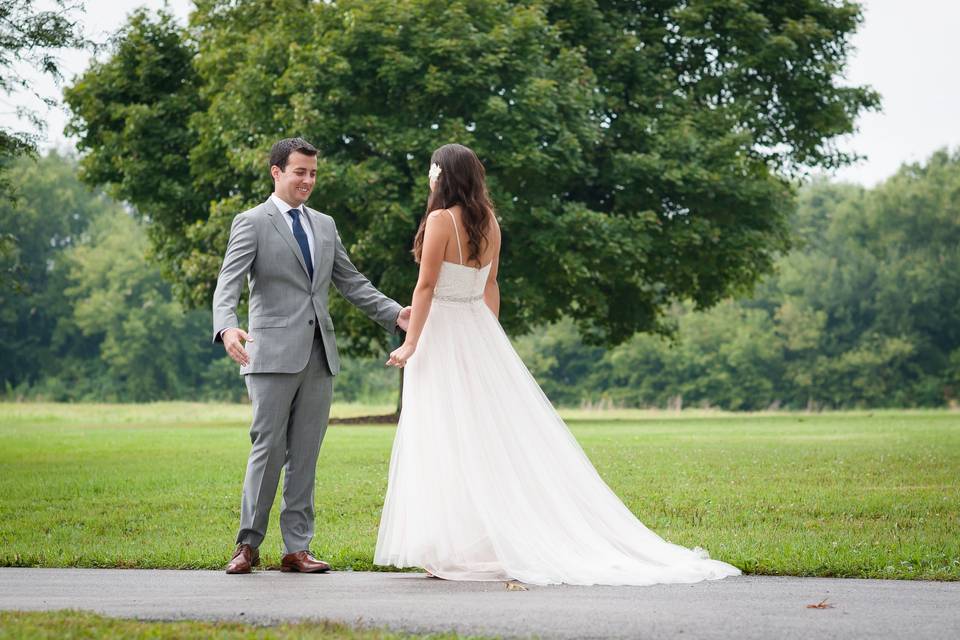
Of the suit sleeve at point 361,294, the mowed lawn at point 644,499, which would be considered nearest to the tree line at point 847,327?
the mowed lawn at point 644,499

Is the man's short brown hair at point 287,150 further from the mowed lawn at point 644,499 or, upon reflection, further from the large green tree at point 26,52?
the large green tree at point 26,52

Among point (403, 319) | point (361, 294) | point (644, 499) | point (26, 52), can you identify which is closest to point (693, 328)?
point (26, 52)

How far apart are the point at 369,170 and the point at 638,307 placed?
10161mm

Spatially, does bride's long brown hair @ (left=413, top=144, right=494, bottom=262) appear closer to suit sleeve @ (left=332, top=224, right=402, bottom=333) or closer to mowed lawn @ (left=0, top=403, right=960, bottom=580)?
suit sleeve @ (left=332, top=224, right=402, bottom=333)

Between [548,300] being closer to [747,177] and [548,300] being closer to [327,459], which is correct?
[747,177]

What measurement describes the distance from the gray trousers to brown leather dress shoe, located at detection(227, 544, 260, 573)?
0.13 feet

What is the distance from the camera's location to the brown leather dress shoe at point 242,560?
7.79 meters

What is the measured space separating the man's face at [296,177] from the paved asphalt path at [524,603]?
2.28 metres

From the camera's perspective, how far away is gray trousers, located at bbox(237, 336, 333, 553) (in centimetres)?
775

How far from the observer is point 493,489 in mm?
7574

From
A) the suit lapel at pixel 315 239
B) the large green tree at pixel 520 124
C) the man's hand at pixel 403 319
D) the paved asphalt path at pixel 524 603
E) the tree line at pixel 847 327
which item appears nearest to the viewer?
the paved asphalt path at pixel 524 603

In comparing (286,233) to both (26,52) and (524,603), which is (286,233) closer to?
(524,603)

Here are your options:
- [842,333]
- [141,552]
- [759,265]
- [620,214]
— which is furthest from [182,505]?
[842,333]

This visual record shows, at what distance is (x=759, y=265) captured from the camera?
33.9 metres
